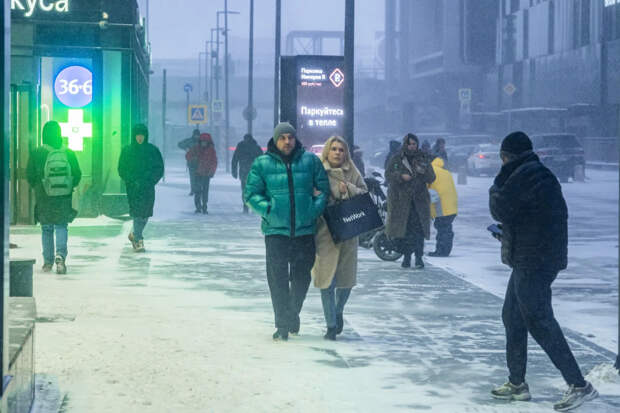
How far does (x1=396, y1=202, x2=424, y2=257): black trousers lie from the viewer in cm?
1564

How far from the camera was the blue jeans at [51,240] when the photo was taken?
14.6m

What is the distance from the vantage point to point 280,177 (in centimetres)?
997

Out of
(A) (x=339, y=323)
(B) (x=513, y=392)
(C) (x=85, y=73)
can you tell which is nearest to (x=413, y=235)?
(A) (x=339, y=323)

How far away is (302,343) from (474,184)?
3473 centimetres

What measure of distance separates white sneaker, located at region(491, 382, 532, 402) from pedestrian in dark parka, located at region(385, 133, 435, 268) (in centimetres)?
754

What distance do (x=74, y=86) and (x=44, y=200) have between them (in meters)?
10.1

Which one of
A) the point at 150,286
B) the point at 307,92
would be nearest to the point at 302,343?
the point at 150,286

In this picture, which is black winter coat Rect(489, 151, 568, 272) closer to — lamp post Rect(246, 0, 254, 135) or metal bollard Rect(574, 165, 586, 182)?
metal bollard Rect(574, 165, 586, 182)

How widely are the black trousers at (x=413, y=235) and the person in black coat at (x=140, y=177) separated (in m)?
3.76

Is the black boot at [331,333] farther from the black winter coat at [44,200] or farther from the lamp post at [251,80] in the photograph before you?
the lamp post at [251,80]

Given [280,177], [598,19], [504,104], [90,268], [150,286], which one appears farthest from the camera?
[504,104]

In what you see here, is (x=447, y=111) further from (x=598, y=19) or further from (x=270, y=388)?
(x=270, y=388)

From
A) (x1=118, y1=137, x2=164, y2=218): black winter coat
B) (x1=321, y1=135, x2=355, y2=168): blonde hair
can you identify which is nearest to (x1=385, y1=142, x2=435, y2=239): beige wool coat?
(x1=118, y1=137, x2=164, y2=218): black winter coat

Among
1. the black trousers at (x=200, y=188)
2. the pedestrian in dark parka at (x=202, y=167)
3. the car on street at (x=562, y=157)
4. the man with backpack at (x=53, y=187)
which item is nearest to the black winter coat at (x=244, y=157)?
the pedestrian in dark parka at (x=202, y=167)
